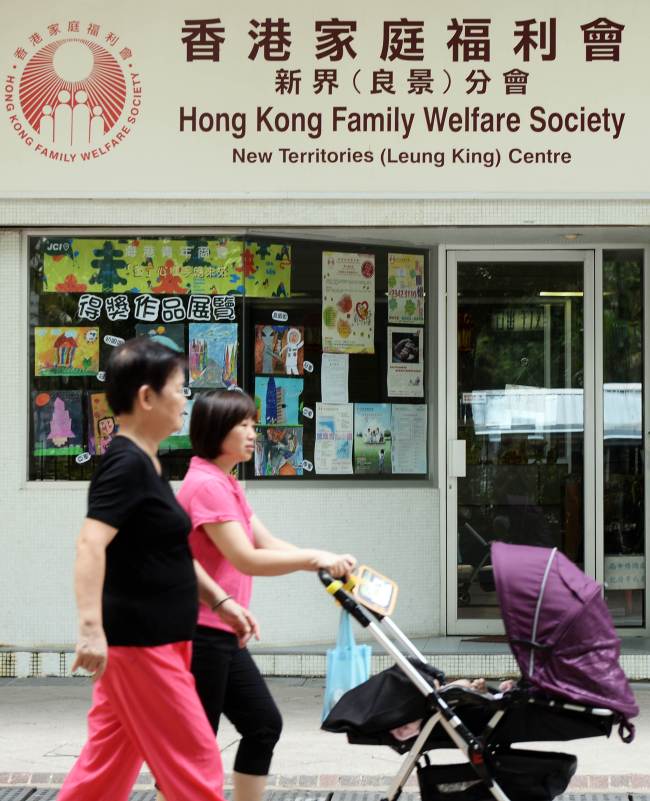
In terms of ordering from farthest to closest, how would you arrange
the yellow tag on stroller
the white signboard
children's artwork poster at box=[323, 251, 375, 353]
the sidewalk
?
1. children's artwork poster at box=[323, 251, 375, 353]
2. the white signboard
3. the sidewalk
4. the yellow tag on stroller

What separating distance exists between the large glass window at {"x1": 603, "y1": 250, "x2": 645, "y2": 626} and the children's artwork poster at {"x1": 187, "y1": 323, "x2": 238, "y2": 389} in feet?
7.63

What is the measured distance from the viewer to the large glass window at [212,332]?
7.94m

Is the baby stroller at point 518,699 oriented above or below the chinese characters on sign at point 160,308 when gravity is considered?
below

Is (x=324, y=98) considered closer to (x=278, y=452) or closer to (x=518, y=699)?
(x=278, y=452)

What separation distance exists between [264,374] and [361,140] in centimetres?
150

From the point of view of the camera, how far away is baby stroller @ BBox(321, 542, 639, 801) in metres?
4.21

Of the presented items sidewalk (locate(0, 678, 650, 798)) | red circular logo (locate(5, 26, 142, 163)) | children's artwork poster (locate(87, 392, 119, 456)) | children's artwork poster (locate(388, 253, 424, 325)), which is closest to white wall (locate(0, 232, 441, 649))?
children's artwork poster (locate(87, 392, 119, 456))

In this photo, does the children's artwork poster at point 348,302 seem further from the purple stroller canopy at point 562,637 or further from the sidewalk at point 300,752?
the purple stroller canopy at point 562,637

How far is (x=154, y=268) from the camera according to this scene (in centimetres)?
793

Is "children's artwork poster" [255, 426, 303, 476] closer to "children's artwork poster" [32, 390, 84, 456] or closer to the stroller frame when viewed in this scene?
"children's artwork poster" [32, 390, 84, 456]

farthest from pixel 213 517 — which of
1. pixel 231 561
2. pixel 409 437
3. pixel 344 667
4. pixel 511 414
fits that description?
pixel 511 414

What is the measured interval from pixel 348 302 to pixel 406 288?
0.39 m

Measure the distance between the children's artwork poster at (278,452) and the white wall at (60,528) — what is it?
0.44ft

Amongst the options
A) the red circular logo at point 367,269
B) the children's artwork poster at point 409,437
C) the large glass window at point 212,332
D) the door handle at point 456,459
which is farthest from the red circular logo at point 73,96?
the door handle at point 456,459
